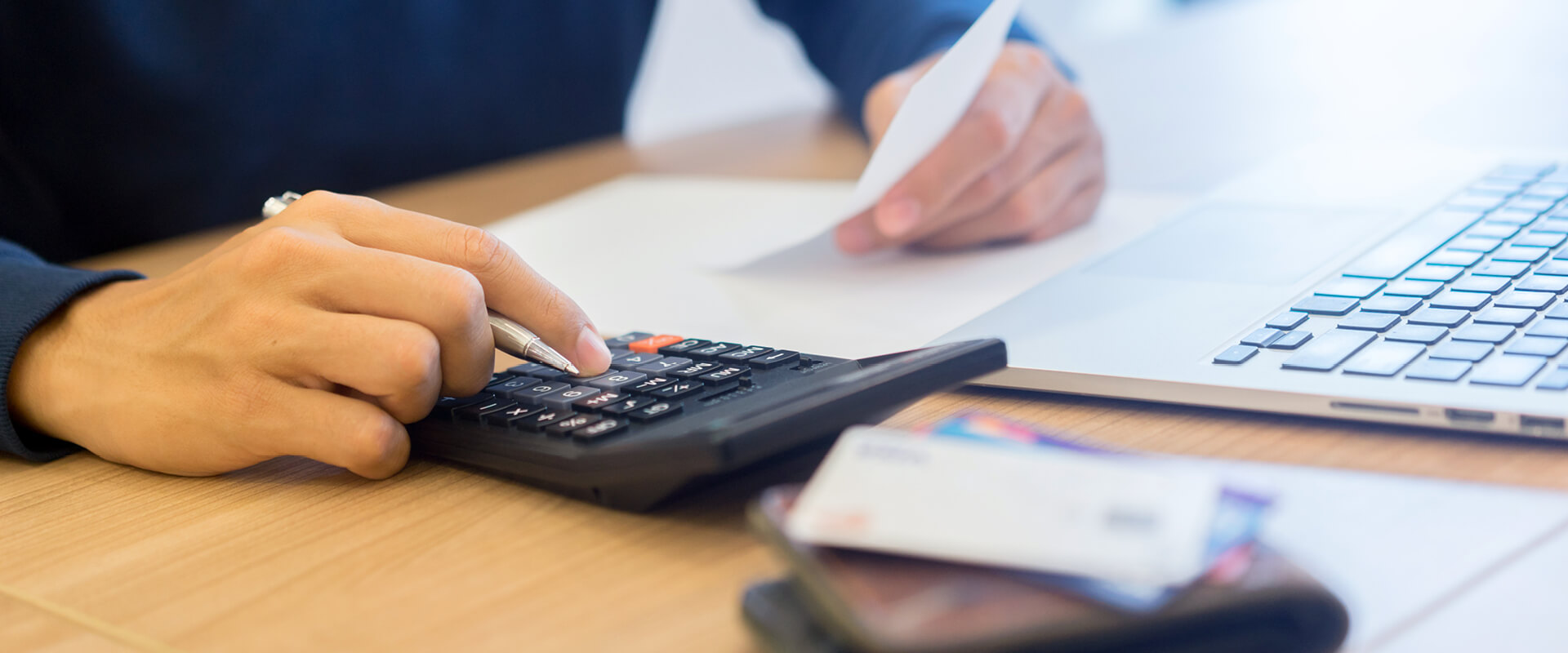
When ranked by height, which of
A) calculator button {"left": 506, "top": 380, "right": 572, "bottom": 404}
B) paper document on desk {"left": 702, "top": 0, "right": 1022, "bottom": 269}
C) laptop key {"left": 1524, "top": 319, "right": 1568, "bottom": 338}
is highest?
paper document on desk {"left": 702, "top": 0, "right": 1022, "bottom": 269}

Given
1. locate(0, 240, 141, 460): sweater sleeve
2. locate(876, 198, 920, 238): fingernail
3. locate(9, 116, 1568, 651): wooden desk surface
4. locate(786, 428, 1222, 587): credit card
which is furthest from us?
locate(876, 198, 920, 238): fingernail

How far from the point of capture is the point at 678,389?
1.55 ft

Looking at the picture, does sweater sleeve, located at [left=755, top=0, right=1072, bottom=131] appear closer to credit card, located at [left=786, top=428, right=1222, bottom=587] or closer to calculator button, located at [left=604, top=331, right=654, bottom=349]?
calculator button, located at [left=604, top=331, right=654, bottom=349]

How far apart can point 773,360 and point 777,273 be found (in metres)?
0.27

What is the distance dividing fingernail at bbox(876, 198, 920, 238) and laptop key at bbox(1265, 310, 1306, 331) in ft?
0.92

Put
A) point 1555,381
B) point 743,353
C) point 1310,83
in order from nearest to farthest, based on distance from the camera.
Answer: point 1555,381, point 743,353, point 1310,83

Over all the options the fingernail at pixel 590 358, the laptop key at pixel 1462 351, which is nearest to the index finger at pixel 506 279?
the fingernail at pixel 590 358

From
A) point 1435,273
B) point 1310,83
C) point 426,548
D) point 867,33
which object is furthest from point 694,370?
point 1310,83

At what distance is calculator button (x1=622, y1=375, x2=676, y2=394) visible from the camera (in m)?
0.48

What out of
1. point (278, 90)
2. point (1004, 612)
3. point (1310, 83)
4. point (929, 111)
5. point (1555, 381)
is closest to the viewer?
point (1004, 612)

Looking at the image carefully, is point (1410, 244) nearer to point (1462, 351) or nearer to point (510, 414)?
point (1462, 351)

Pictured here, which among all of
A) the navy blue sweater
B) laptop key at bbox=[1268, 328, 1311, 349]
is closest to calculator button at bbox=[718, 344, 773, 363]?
laptop key at bbox=[1268, 328, 1311, 349]

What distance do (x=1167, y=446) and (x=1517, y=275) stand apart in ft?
0.64

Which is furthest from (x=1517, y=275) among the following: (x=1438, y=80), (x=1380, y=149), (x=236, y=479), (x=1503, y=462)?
(x=1438, y=80)
